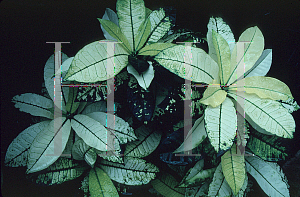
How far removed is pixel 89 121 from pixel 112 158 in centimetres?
14

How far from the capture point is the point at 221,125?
0.51 metres

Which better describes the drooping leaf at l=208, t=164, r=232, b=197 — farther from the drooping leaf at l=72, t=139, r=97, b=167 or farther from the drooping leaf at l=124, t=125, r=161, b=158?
the drooping leaf at l=72, t=139, r=97, b=167

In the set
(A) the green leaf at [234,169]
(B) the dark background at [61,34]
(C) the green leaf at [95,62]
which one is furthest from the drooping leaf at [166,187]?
(C) the green leaf at [95,62]

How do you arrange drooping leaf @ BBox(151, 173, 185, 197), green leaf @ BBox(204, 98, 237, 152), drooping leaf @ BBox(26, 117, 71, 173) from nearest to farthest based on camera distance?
green leaf @ BBox(204, 98, 237, 152), drooping leaf @ BBox(26, 117, 71, 173), drooping leaf @ BBox(151, 173, 185, 197)

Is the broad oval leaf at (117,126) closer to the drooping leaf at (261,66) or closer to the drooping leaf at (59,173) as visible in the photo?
the drooping leaf at (59,173)

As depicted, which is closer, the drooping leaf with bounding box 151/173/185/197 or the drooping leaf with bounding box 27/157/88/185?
the drooping leaf with bounding box 27/157/88/185

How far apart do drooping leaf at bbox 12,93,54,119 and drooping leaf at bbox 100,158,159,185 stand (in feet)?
0.99

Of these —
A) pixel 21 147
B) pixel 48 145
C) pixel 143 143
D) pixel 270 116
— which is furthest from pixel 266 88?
pixel 21 147

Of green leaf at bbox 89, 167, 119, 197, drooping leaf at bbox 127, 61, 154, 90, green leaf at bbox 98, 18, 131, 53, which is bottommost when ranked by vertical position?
green leaf at bbox 89, 167, 119, 197

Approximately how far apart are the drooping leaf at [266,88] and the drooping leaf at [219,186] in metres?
0.29

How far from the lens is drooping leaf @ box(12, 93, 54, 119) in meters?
0.70

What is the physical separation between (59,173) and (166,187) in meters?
0.39

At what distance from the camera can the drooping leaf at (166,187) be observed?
748mm

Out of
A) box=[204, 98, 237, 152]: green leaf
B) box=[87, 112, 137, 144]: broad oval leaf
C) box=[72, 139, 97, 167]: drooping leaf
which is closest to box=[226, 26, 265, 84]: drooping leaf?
box=[204, 98, 237, 152]: green leaf
